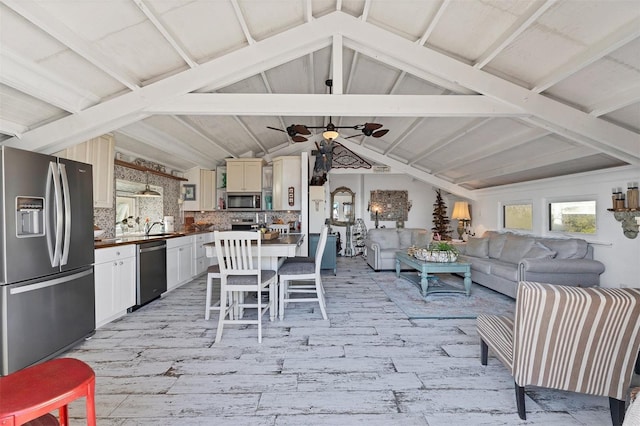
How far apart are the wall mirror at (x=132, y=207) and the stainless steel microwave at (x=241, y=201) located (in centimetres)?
159

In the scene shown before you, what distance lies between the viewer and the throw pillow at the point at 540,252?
4.02 metres

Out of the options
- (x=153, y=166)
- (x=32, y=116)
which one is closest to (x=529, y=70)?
(x=32, y=116)

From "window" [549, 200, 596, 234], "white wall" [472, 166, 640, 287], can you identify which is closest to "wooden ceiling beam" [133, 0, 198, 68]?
"white wall" [472, 166, 640, 287]

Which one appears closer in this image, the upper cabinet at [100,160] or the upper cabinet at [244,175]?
the upper cabinet at [100,160]

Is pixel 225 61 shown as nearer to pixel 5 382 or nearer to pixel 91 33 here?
pixel 91 33

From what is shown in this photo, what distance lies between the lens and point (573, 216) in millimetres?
4422

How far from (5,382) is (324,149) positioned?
5364 mm

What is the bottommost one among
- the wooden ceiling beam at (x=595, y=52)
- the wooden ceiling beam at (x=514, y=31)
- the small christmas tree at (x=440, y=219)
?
the small christmas tree at (x=440, y=219)

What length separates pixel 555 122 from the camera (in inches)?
118

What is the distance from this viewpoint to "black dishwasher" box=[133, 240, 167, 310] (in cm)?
366

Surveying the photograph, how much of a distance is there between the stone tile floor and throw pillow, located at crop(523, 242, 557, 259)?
5.62ft

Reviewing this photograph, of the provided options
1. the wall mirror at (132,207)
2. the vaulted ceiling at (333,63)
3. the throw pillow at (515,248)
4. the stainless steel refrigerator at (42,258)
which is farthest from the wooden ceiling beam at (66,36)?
the throw pillow at (515,248)

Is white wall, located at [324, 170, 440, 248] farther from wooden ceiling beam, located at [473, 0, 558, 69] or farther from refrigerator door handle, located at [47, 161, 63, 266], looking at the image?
refrigerator door handle, located at [47, 161, 63, 266]

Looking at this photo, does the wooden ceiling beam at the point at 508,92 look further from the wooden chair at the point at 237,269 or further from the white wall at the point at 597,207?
the wooden chair at the point at 237,269
